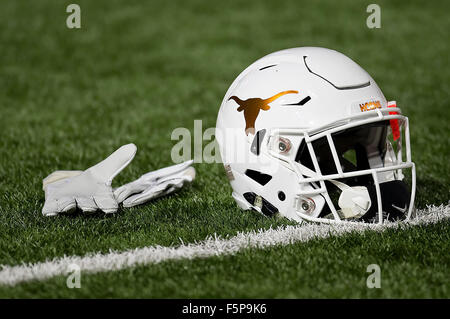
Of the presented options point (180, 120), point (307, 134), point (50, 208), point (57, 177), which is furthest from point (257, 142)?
point (180, 120)

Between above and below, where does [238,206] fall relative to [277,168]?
below

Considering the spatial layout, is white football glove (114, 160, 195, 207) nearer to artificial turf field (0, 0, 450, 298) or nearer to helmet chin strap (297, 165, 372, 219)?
artificial turf field (0, 0, 450, 298)

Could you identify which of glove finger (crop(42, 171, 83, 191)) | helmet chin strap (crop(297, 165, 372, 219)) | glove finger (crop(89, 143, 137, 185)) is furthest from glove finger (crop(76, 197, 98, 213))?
helmet chin strap (crop(297, 165, 372, 219))

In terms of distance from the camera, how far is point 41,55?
29.0 ft

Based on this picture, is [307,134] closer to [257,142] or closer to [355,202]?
[257,142]

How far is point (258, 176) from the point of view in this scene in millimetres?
3713

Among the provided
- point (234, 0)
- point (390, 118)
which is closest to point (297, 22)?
point (234, 0)

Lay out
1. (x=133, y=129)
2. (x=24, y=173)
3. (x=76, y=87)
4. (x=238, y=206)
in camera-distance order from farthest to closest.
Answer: (x=76, y=87), (x=133, y=129), (x=24, y=173), (x=238, y=206)

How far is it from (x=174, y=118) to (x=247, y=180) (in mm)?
2900

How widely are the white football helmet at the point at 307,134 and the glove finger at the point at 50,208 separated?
103 centimetres

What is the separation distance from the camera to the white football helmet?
3422 mm

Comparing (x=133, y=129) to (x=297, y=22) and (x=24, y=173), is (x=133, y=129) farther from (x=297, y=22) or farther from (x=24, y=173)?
(x=297, y=22)

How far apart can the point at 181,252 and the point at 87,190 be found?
Result: 93 cm
